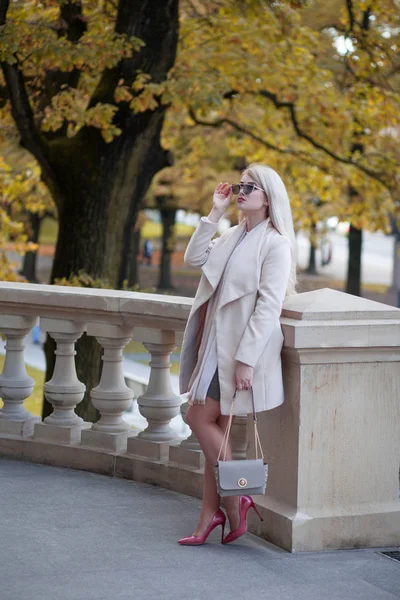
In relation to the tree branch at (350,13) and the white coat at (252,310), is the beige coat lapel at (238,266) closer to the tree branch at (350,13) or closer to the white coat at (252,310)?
the white coat at (252,310)

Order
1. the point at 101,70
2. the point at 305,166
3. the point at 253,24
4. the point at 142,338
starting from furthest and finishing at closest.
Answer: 1. the point at 305,166
2. the point at 253,24
3. the point at 101,70
4. the point at 142,338

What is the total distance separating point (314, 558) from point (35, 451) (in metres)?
2.41

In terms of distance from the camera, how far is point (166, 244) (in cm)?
3900

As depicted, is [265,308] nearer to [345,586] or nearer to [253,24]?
[345,586]

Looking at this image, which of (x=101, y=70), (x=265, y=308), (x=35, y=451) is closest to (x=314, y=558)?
(x=265, y=308)

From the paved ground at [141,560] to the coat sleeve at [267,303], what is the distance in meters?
1.01

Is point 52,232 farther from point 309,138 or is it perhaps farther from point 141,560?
point 141,560

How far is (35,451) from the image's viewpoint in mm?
6941

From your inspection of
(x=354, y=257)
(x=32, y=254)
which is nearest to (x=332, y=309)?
(x=354, y=257)

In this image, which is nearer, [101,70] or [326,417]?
[326,417]

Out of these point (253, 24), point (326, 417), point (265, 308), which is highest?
point (253, 24)

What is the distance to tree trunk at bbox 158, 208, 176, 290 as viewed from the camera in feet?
125

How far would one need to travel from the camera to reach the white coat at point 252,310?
507 cm

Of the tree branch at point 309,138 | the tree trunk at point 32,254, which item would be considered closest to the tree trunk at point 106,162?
the tree branch at point 309,138
